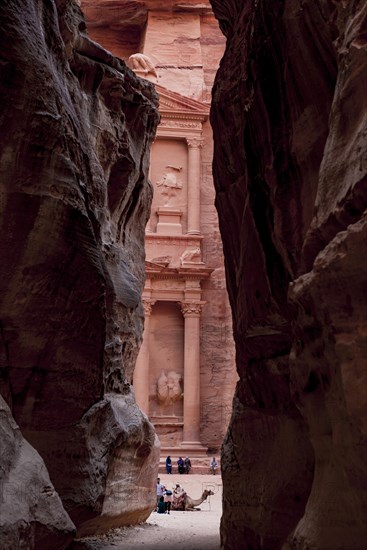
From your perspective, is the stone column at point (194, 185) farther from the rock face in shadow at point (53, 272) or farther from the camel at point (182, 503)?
the rock face in shadow at point (53, 272)

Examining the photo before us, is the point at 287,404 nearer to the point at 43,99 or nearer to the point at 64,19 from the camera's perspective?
the point at 43,99

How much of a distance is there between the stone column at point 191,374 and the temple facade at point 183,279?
32 millimetres

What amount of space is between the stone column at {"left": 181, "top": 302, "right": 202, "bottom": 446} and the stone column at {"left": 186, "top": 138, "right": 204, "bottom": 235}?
2816 millimetres

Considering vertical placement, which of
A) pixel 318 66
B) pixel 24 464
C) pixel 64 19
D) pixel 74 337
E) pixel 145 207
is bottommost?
pixel 24 464

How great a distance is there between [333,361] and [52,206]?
3.34m

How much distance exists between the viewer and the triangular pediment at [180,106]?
78.1 feet

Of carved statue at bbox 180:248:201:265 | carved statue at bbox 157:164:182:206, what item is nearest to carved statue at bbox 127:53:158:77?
carved statue at bbox 157:164:182:206

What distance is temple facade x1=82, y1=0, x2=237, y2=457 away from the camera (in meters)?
21.9

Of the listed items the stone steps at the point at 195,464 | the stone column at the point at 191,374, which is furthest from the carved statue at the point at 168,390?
the stone steps at the point at 195,464

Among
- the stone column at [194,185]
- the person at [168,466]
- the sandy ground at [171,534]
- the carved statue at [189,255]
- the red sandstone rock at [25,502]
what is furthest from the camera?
the stone column at [194,185]

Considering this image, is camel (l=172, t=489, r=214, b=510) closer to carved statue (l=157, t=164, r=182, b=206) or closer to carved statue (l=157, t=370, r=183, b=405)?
carved statue (l=157, t=370, r=183, b=405)

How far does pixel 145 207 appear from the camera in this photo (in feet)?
39.0

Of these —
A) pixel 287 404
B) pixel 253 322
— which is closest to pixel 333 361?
pixel 287 404

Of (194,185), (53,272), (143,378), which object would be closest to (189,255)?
→ (194,185)
